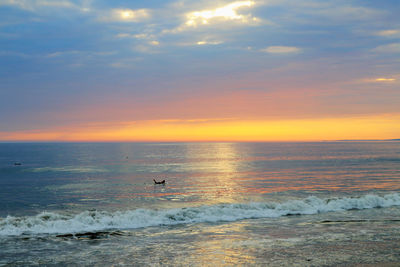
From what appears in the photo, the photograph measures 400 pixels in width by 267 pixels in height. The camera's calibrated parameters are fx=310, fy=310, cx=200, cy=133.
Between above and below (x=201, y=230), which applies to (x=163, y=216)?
above

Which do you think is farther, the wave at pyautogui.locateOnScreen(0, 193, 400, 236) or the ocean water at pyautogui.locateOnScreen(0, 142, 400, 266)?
the wave at pyautogui.locateOnScreen(0, 193, 400, 236)

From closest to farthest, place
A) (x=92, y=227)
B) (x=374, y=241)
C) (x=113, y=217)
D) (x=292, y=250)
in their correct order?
(x=292, y=250) → (x=374, y=241) → (x=92, y=227) → (x=113, y=217)

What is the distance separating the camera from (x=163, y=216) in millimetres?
25250

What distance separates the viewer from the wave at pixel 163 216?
22188mm

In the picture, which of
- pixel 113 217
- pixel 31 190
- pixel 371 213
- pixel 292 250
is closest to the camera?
pixel 292 250

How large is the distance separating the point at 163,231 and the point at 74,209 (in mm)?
13279

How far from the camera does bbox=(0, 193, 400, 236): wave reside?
72.8 ft

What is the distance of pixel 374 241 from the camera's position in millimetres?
17719

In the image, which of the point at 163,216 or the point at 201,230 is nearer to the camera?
the point at 201,230

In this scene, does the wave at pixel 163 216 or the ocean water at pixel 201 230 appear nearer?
the ocean water at pixel 201 230

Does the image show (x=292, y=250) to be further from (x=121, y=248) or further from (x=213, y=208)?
(x=213, y=208)

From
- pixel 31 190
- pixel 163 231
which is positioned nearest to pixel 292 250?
pixel 163 231

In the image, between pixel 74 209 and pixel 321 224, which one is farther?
pixel 74 209

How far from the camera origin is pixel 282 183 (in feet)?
155
